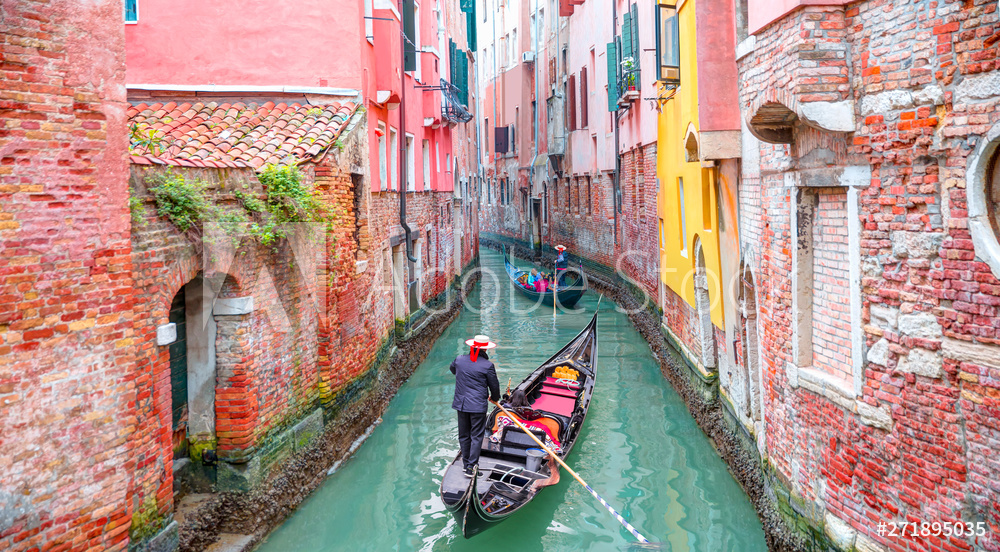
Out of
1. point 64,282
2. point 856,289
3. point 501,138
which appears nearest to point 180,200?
point 64,282

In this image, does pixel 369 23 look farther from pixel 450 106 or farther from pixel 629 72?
pixel 450 106

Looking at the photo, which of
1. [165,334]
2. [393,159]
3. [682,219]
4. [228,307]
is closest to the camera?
[165,334]

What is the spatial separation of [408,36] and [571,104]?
1090 centimetres

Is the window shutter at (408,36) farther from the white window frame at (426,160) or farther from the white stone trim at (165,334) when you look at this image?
the white stone trim at (165,334)

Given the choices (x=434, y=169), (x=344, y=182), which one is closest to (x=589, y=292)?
(x=434, y=169)

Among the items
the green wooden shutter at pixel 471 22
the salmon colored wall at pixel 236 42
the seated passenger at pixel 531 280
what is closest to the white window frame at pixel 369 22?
the salmon colored wall at pixel 236 42

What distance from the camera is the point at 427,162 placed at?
14.4 meters

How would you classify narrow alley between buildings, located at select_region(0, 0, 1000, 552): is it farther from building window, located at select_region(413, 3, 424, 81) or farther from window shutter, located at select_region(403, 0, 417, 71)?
building window, located at select_region(413, 3, 424, 81)

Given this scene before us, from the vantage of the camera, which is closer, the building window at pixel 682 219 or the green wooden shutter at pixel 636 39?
the building window at pixel 682 219

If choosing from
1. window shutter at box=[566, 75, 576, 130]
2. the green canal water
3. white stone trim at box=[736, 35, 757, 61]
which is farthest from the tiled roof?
window shutter at box=[566, 75, 576, 130]

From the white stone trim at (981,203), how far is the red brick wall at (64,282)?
418 cm

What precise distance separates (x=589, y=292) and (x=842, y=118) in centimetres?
1508

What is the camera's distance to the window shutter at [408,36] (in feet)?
37.0

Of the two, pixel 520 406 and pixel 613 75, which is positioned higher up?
pixel 613 75
